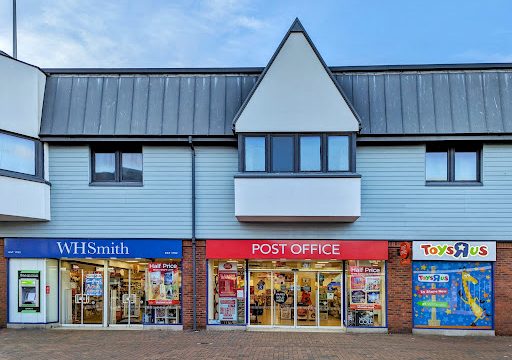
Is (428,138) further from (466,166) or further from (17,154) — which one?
(17,154)

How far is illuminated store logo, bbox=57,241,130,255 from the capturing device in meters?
15.1

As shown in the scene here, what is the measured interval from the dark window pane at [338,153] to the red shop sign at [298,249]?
232 cm

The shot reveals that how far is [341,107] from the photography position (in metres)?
14.3

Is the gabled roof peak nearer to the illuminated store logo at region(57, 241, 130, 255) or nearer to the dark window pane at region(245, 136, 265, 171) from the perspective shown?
the dark window pane at region(245, 136, 265, 171)

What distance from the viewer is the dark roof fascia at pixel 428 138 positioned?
14.5 meters

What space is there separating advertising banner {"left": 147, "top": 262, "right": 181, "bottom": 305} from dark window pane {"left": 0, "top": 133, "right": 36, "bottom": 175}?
4772 mm

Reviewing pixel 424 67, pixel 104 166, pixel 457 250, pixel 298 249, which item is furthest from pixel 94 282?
pixel 424 67

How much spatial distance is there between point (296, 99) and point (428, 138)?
13.5 ft

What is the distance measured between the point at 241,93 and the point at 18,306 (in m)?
9.57

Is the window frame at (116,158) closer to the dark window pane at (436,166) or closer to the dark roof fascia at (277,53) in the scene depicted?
the dark roof fascia at (277,53)

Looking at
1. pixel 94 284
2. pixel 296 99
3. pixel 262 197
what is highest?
pixel 296 99

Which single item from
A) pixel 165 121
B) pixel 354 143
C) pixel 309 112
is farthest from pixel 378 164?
pixel 165 121

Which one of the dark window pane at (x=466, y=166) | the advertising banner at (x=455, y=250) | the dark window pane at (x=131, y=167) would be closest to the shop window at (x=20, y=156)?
the dark window pane at (x=131, y=167)

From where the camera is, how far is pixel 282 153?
1448 centimetres
